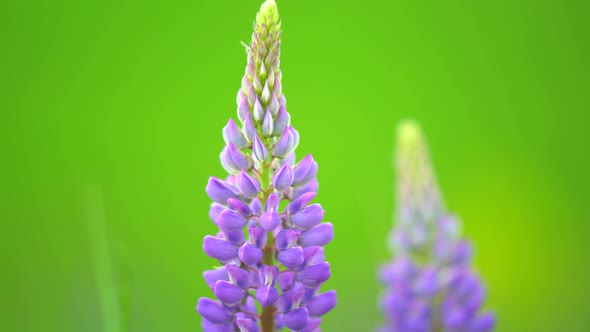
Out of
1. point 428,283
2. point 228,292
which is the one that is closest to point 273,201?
point 228,292

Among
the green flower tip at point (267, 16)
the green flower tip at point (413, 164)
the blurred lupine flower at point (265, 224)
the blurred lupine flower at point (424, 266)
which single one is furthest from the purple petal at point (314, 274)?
the green flower tip at point (413, 164)

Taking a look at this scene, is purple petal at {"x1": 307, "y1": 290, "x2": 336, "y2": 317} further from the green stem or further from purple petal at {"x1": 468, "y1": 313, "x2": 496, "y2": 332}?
purple petal at {"x1": 468, "y1": 313, "x2": 496, "y2": 332}

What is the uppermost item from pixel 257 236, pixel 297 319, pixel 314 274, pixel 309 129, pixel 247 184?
pixel 309 129

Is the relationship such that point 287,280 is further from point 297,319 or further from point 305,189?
point 305,189

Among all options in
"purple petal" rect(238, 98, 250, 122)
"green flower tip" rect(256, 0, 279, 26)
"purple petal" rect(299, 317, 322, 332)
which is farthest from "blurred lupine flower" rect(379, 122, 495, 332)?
"green flower tip" rect(256, 0, 279, 26)

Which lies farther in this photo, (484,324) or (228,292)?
(484,324)

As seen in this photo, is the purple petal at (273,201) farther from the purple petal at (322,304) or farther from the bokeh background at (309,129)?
the bokeh background at (309,129)
